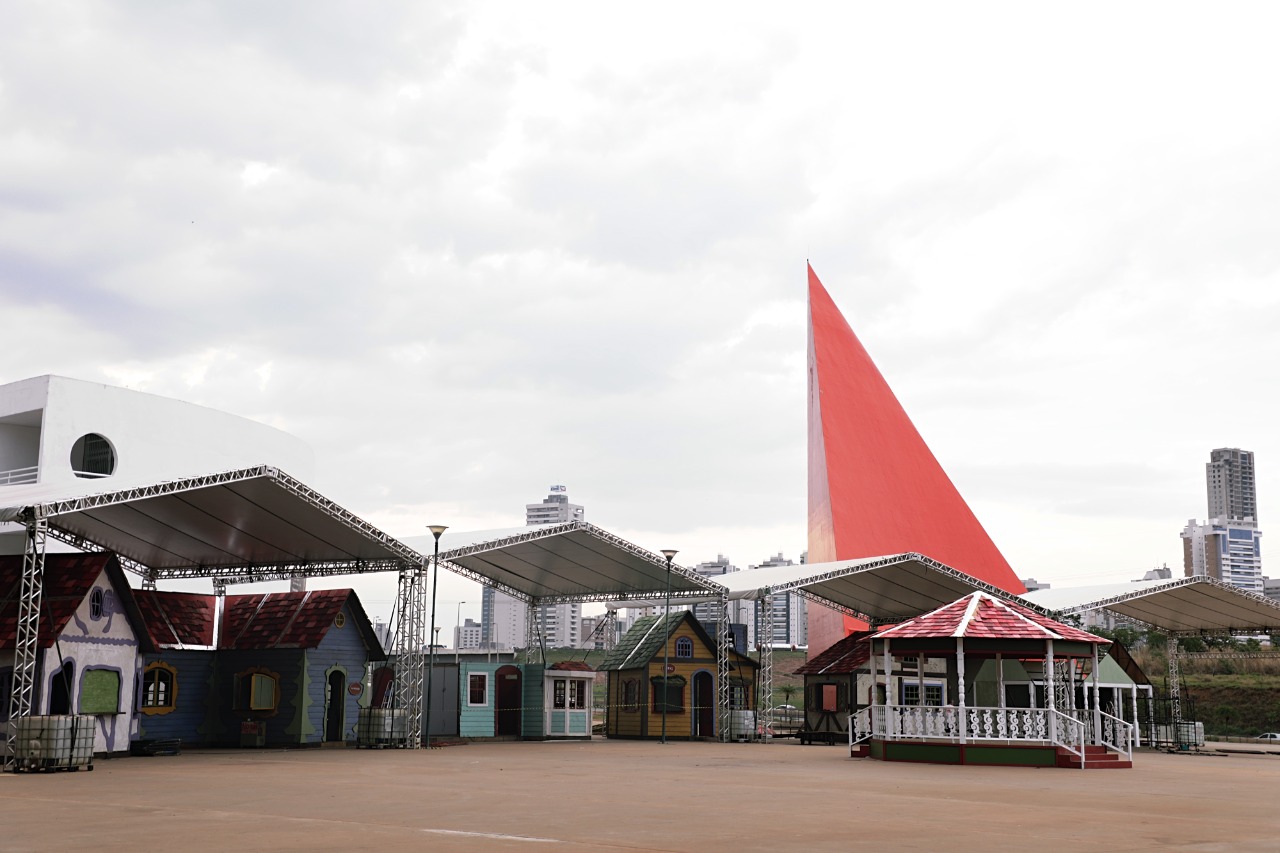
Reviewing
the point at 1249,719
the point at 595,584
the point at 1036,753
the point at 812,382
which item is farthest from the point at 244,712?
the point at 1249,719

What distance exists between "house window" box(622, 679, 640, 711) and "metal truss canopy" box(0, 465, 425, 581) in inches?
471

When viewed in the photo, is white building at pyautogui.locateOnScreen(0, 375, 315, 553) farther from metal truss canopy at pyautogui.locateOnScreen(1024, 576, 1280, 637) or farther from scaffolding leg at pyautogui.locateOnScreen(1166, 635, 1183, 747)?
scaffolding leg at pyautogui.locateOnScreen(1166, 635, 1183, 747)

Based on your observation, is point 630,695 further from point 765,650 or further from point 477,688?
point 765,650

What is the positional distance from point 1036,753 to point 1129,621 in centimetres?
1967

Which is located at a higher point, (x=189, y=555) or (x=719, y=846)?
(x=189, y=555)

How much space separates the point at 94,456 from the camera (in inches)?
1861

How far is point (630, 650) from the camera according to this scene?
133 ft

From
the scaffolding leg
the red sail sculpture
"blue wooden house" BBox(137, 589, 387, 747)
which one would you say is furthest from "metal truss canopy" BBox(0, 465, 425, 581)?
the red sail sculpture

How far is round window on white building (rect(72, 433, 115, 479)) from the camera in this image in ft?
153

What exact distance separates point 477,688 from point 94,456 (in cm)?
2007

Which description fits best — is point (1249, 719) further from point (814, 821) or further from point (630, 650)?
point (814, 821)

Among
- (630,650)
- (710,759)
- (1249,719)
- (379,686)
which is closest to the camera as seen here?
(710,759)

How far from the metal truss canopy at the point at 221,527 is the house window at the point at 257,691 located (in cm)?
288

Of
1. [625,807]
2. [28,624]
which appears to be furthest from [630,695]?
[625,807]
